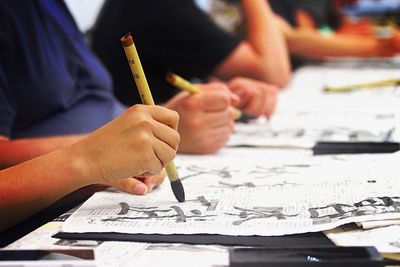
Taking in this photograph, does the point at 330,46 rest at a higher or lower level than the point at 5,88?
lower

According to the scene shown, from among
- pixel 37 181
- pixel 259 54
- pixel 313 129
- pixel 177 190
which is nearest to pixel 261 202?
pixel 177 190

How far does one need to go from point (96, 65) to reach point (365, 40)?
970 mm

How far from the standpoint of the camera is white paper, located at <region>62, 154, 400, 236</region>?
22.6 inches

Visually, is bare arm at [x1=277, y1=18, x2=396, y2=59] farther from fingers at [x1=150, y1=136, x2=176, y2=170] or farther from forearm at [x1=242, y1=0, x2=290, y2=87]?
fingers at [x1=150, y1=136, x2=176, y2=170]

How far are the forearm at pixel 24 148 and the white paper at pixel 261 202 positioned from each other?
126 mm

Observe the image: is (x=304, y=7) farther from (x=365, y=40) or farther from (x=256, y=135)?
(x=256, y=135)

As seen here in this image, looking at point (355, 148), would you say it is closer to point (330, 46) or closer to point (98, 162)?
point (98, 162)

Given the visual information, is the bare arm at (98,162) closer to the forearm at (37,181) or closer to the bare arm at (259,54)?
the forearm at (37,181)

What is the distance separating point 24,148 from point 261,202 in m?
0.31

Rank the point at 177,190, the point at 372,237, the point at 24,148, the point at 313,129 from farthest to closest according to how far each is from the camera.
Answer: the point at 313,129
the point at 24,148
the point at 177,190
the point at 372,237

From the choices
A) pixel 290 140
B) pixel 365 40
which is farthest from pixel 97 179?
pixel 365 40

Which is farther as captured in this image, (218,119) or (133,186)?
(218,119)

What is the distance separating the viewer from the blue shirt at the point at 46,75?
862mm

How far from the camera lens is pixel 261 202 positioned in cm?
64
